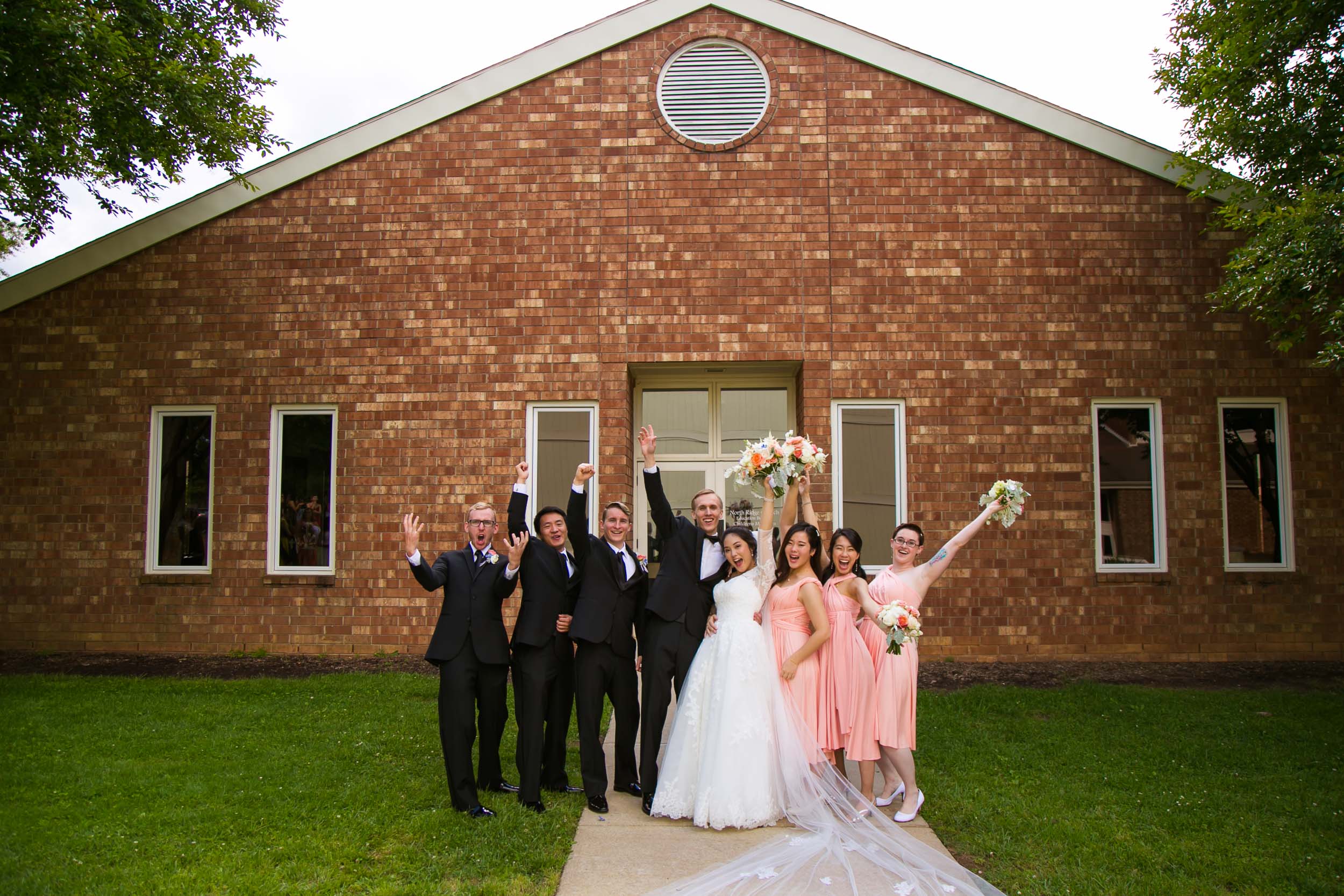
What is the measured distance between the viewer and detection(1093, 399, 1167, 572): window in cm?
1129

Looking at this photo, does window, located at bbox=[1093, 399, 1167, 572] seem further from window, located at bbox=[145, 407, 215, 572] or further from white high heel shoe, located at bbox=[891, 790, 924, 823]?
window, located at bbox=[145, 407, 215, 572]

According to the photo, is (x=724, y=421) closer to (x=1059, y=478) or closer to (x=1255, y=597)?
(x=1059, y=478)

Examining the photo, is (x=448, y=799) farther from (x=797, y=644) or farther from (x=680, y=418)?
(x=680, y=418)

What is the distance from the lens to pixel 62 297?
11859 millimetres

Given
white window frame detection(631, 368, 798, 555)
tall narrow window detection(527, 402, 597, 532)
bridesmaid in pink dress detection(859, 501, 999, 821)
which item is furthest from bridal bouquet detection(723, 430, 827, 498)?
white window frame detection(631, 368, 798, 555)

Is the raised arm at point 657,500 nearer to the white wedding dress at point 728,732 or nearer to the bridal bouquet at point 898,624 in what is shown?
the white wedding dress at point 728,732

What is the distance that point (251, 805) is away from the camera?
6.28 meters

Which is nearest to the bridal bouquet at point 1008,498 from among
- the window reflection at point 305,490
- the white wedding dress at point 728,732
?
the white wedding dress at point 728,732

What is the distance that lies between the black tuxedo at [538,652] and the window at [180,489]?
689 cm

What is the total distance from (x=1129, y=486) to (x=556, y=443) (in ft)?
22.0

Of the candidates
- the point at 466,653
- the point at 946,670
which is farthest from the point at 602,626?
the point at 946,670

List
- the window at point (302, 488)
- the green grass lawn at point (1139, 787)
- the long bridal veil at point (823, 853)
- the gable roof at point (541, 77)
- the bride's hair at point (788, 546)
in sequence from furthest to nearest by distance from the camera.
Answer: the window at point (302, 488) < the gable roof at point (541, 77) < the bride's hair at point (788, 546) < the green grass lawn at point (1139, 787) < the long bridal veil at point (823, 853)

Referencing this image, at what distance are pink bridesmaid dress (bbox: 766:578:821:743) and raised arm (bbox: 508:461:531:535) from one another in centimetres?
171

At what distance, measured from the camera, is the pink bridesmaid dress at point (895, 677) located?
20.4ft
